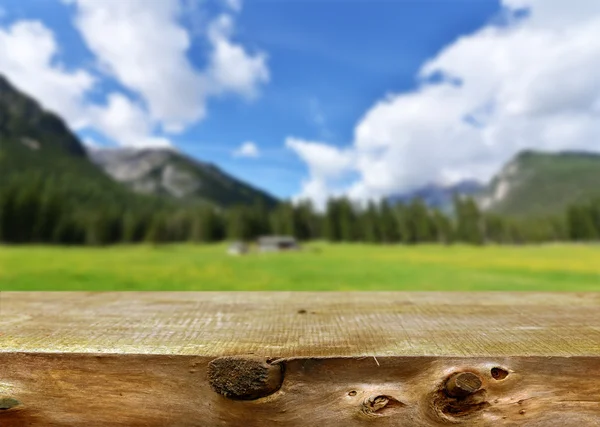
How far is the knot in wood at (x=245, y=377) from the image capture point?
912 mm

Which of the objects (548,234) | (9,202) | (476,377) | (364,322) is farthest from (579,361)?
(548,234)

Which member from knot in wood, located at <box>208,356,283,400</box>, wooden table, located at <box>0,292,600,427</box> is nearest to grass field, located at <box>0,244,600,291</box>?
wooden table, located at <box>0,292,600,427</box>

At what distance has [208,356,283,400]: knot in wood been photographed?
2.99 feet

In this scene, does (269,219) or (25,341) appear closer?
(25,341)

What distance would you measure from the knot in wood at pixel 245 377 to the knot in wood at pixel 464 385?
0.37 m

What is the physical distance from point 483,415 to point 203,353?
2.05 feet

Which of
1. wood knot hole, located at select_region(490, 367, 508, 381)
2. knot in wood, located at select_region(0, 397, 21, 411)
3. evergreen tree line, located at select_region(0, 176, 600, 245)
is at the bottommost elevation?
knot in wood, located at select_region(0, 397, 21, 411)

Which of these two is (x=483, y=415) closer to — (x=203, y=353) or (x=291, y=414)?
(x=291, y=414)

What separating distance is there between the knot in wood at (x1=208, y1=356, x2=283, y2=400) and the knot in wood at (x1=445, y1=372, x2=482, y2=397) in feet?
1.20

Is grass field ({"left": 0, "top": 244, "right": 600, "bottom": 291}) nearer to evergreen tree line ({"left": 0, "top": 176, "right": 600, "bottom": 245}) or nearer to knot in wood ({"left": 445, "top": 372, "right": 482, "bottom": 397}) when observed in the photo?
knot in wood ({"left": 445, "top": 372, "right": 482, "bottom": 397})

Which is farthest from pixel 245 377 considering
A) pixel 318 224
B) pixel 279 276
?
pixel 318 224

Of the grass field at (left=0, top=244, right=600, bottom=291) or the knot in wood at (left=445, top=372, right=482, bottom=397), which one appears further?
the grass field at (left=0, top=244, right=600, bottom=291)

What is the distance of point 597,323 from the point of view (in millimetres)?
1240

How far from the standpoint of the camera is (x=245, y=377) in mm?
914
